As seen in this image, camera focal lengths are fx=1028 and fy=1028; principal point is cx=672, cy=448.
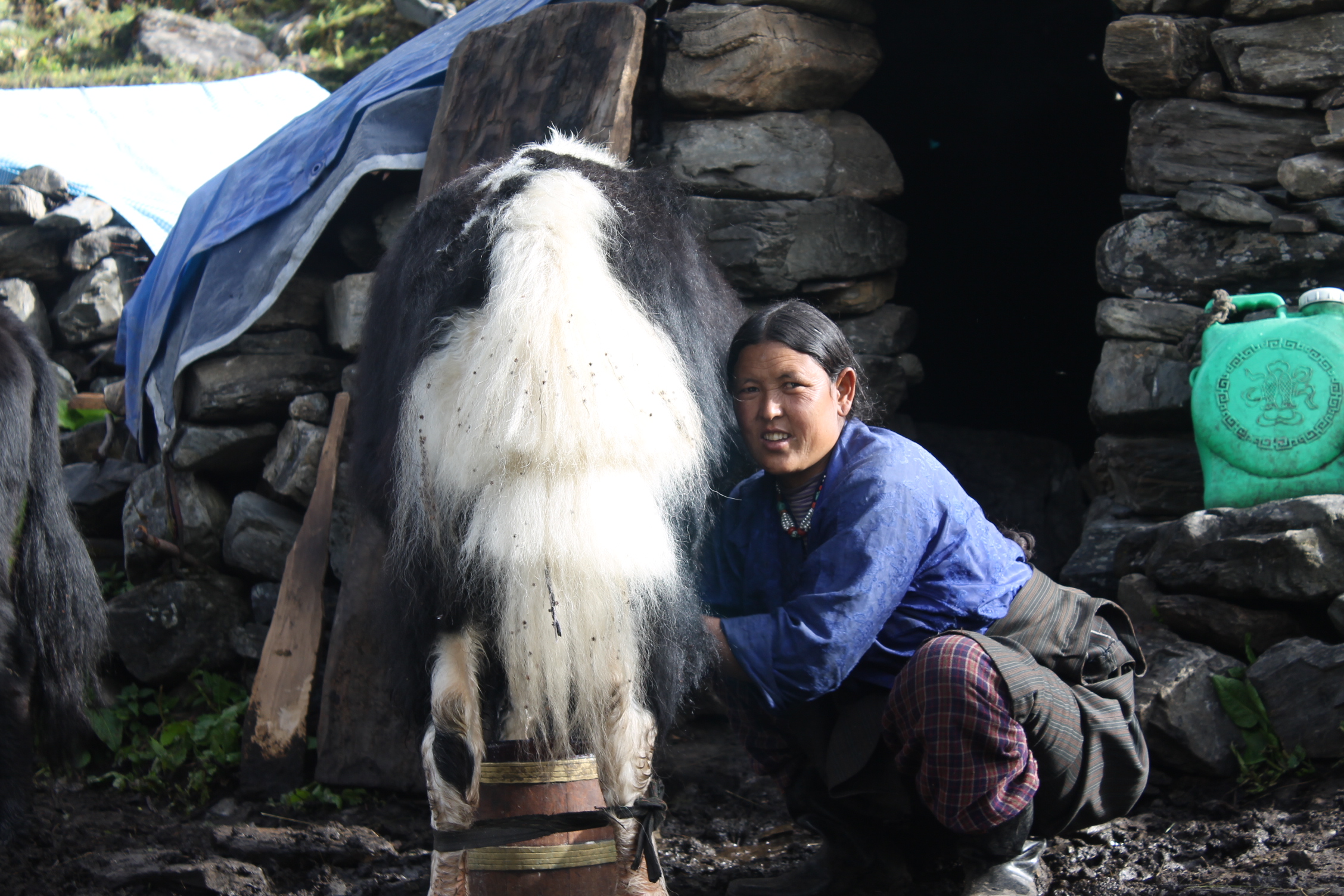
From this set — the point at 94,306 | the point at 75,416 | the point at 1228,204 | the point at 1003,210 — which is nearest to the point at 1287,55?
the point at 1228,204

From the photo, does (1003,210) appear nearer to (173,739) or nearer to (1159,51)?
(1159,51)

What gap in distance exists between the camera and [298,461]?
3.44m

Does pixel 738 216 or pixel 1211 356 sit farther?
pixel 738 216

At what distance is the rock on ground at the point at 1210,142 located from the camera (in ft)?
9.05

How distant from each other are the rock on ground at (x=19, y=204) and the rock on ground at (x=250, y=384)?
7.32 ft

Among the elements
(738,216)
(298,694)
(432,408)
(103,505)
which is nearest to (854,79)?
(738,216)

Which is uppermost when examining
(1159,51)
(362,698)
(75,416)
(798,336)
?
(1159,51)

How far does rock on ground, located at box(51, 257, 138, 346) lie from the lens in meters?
4.91

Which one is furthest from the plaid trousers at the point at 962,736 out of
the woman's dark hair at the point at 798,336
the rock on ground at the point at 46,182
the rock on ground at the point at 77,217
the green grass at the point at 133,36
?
the green grass at the point at 133,36

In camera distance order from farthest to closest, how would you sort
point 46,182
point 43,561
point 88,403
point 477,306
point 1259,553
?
point 46,182
point 88,403
point 43,561
point 1259,553
point 477,306

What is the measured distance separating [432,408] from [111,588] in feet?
9.22

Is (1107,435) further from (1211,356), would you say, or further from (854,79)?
(854,79)

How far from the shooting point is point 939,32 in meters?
4.29

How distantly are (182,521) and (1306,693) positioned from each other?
3.40 meters
